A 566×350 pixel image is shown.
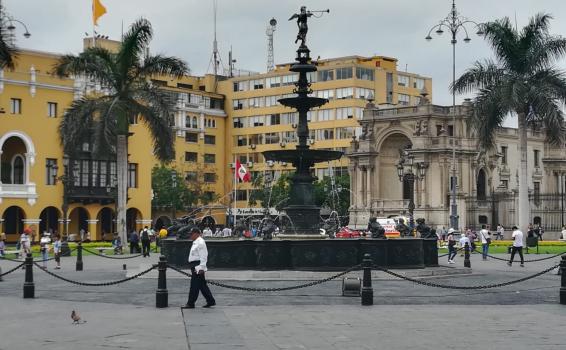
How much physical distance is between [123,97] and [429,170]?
4165 cm

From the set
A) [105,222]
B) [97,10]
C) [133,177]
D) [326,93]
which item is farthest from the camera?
[326,93]

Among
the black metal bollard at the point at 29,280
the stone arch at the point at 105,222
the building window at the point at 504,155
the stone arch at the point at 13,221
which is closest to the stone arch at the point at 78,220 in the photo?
the stone arch at the point at 105,222

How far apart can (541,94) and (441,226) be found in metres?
34.5

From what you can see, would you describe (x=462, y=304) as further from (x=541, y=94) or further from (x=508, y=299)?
(x=541, y=94)

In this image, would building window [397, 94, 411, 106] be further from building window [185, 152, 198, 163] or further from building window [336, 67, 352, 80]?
building window [185, 152, 198, 163]

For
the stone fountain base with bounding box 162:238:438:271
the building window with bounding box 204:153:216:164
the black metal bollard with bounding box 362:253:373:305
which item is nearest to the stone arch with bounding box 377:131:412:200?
the building window with bounding box 204:153:216:164

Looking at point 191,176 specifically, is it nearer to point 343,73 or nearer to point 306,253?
point 343,73

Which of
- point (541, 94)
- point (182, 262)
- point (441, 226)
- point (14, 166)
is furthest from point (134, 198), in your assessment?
point (182, 262)

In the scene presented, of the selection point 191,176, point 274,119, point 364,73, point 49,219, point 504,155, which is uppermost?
point 364,73

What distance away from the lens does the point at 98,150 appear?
45.1 meters

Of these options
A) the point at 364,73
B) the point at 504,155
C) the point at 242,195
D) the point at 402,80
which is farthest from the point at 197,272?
the point at 402,80

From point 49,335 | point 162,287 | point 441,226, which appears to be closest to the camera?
point 49,335

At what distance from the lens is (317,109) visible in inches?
3770

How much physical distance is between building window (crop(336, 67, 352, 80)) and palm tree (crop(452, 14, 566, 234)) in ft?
156
